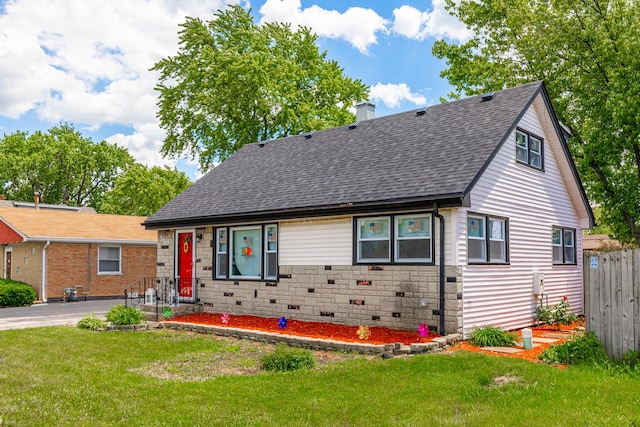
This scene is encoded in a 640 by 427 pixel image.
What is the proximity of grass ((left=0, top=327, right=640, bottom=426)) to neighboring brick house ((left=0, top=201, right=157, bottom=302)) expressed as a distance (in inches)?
639

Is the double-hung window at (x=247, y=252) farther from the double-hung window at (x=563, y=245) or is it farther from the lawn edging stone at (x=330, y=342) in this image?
the double-hung window at (x=563, y=245)

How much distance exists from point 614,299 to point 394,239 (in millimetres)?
5001

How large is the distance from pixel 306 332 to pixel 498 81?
667 inches

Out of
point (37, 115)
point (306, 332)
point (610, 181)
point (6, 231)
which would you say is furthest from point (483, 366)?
point (37, 115)

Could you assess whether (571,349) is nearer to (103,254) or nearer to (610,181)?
(610,181)

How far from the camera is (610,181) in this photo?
22.7 meters

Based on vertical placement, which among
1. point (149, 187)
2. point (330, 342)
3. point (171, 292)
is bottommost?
point (330, 342)

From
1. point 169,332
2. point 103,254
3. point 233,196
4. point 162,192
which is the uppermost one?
point 162,192

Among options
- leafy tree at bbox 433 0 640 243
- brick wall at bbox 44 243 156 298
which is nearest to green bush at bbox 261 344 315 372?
leafy tree at bbox 433 0 640 243

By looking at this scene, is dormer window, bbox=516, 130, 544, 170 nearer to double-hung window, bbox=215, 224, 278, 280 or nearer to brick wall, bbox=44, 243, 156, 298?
double-hung window, bbox=215, 224, 278, 280

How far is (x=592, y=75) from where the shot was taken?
21953 mm

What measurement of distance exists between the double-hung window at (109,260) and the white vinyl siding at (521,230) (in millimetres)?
20405

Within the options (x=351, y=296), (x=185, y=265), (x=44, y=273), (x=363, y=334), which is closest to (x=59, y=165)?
(x=44, y=273)

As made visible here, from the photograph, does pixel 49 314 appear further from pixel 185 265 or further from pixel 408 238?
pixel 408 238
